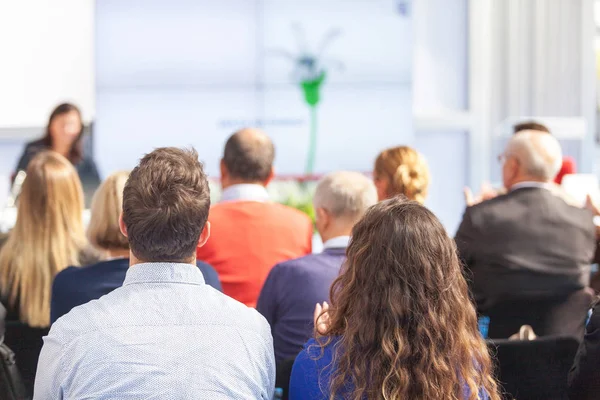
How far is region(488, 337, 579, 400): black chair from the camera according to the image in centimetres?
240

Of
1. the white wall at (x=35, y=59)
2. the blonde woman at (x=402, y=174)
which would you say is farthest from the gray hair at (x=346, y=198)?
the white wall at (x=35, y=59)

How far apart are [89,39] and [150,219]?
478 cm

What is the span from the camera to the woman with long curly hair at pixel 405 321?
1613 millimetres

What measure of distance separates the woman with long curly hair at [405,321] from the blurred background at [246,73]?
174 inches

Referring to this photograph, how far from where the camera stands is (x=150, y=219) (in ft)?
5.65

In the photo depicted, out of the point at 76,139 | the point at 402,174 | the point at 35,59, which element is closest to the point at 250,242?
the point at 402,174

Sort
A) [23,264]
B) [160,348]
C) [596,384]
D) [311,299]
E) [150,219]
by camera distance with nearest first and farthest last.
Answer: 1. [160,348]
2. [150,219]
3. [596,384]
4. [311,299]
5. [23,264]

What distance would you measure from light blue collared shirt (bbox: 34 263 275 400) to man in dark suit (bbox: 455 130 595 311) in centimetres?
167

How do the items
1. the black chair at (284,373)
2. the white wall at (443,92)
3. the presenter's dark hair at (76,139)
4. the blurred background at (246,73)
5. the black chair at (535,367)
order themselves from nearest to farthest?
the black chair at (284,373), the black chair at (535,367), the presenter's dark hair at (76,139), the blurred background at (246,73), the white wall at (443,92)

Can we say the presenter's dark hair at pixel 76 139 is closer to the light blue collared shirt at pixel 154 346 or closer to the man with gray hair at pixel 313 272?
the man with gray hair at pixel 313 272

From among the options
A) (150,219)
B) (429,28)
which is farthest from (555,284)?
(429,28)

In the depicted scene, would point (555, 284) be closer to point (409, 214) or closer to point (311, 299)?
point (311, 299)

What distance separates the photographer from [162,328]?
5.35ft

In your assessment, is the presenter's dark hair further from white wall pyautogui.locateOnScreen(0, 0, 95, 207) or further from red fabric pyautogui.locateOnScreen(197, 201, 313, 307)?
red fabric pyautogui.locateOnScreen(197, 201, 313, 307)
